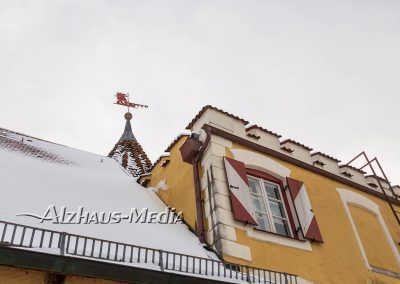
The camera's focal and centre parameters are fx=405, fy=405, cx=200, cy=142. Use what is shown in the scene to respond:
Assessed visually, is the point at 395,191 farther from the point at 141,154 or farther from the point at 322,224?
the point at 141,154

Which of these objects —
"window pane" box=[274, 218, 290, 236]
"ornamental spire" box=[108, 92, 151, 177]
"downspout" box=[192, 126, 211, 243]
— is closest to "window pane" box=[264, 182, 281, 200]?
"window pane" box=[274, 218, 290, 236]

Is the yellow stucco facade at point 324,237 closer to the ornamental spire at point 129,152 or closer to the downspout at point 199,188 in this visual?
the downspout at point 199,188

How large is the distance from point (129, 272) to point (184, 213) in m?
3.19

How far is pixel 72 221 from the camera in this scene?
5191 mm

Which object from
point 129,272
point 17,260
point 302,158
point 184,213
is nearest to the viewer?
point 17,260

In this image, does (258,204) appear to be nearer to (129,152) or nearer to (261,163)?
(261,163)

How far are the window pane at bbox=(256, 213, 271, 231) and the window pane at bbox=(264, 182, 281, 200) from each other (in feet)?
2.00

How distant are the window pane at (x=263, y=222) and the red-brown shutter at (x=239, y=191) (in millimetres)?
328

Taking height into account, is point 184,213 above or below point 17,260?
above

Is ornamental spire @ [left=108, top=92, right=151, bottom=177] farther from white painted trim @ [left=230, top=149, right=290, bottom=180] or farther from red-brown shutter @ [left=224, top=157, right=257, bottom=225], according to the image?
red-brown shutter @ [left=224, top=157, right=257, bottom=225]

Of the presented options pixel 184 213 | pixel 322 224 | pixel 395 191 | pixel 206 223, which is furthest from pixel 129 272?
pixel 395 191

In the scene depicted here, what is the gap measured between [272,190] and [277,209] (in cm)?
42

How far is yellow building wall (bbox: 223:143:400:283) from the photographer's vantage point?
19.8ft

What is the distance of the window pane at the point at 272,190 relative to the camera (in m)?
7.23
